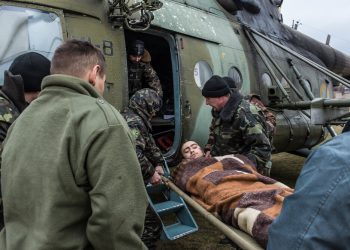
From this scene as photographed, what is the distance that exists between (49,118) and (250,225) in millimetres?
1274

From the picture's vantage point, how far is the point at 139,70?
17.6 ft

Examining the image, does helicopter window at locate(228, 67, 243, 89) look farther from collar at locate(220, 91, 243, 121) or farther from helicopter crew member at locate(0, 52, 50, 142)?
helicopter crew member at locate(0, 52, 50, 142)

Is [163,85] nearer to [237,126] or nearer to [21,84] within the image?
[237,126]

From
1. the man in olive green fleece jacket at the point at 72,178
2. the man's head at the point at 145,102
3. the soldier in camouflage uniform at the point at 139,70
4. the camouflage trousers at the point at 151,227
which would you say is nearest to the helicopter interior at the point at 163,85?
the soldier in camouflage uniform at the point at 139,70

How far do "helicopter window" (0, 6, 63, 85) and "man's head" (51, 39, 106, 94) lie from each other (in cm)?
194

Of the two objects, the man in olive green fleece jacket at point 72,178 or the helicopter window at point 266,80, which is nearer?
the man in olive green fleece jacket at point 72,178

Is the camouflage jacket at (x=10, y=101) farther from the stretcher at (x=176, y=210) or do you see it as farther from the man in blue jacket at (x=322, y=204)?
the man in blue jacket at (x=322, y=204)

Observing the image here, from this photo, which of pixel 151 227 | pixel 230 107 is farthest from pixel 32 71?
pixel 230 107

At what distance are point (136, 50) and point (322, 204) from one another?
170 inches

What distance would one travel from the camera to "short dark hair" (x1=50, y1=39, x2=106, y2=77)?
179cm

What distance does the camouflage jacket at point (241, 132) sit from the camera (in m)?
3.87

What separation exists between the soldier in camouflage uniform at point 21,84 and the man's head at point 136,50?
8.44 ft

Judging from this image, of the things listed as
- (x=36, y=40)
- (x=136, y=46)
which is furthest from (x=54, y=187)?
(x=136, y=46)

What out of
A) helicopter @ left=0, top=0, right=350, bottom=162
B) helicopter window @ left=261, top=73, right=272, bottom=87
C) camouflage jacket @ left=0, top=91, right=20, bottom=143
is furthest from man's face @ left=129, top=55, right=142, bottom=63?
camouflage jacket @ left=0, top=91, right=20, bottom=143
